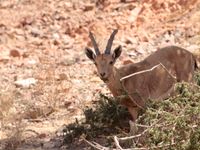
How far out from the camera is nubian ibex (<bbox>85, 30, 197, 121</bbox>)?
875cm

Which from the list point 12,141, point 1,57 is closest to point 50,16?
point 1,57

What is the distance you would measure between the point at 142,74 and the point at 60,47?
260 inches

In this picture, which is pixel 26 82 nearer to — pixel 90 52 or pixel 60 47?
pixel 60 47

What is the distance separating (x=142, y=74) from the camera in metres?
9.06

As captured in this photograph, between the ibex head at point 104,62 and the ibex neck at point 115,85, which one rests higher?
the ibex head at point 104,62

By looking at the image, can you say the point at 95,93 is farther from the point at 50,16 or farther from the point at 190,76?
the point at 50,16

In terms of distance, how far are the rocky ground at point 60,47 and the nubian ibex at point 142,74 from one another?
1226 millimetres

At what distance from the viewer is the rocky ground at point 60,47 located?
10398 millimetres

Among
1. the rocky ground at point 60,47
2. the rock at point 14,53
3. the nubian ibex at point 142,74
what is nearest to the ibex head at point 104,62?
the nubian ibex at point 142,74

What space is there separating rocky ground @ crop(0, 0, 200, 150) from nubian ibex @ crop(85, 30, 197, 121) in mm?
1226

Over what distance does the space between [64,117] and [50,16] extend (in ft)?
22.4

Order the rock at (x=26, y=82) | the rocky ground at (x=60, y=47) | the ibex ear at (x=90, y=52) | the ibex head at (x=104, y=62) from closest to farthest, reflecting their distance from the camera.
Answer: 1. the ibex head at (x=104, y=62)
2. the ibex ear at (x=90, y=52)
3. the rocky ground at (x=60, y=47)
4. the rock at (x=26, y=82)

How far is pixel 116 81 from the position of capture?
29.1 ft

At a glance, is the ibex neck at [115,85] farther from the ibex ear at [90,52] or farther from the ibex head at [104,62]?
the ibex ear at [90,52]
